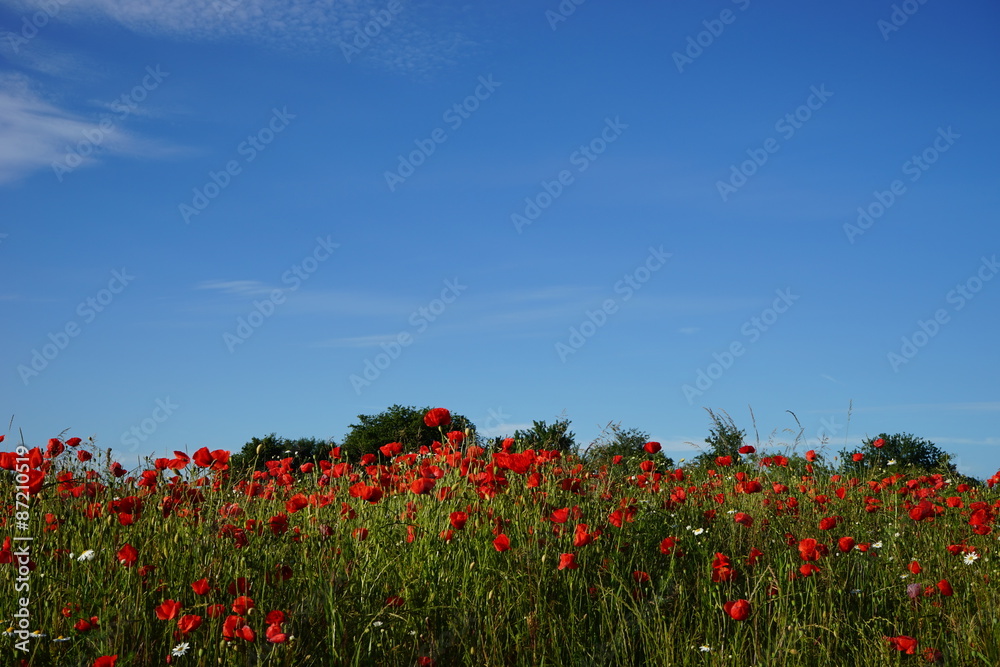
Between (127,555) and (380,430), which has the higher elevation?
(380,430)

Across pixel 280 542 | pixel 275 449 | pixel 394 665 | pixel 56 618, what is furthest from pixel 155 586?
pixel 275 449

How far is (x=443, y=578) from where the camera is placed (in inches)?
185

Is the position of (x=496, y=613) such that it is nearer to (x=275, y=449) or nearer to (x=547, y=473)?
(x=547, y=473)

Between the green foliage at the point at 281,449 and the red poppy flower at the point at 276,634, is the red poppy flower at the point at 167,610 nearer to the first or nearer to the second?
the red poppy flower at the point at 276,634

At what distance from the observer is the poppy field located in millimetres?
3932

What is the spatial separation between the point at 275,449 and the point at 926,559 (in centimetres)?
1174

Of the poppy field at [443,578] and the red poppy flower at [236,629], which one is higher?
the poppy field at [443,578]

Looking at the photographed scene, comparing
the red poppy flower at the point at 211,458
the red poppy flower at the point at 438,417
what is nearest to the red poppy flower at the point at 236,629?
the red poppy flower at the point at 211,458

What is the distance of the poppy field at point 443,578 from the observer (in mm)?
3932

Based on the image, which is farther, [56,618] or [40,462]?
[40,462]

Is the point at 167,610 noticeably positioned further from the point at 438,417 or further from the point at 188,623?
the point at 438,417

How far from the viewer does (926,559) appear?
20.1 feet

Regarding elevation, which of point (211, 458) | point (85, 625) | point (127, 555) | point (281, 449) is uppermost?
point (281, 449)

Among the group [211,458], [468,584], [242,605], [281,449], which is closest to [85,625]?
[242,605]
